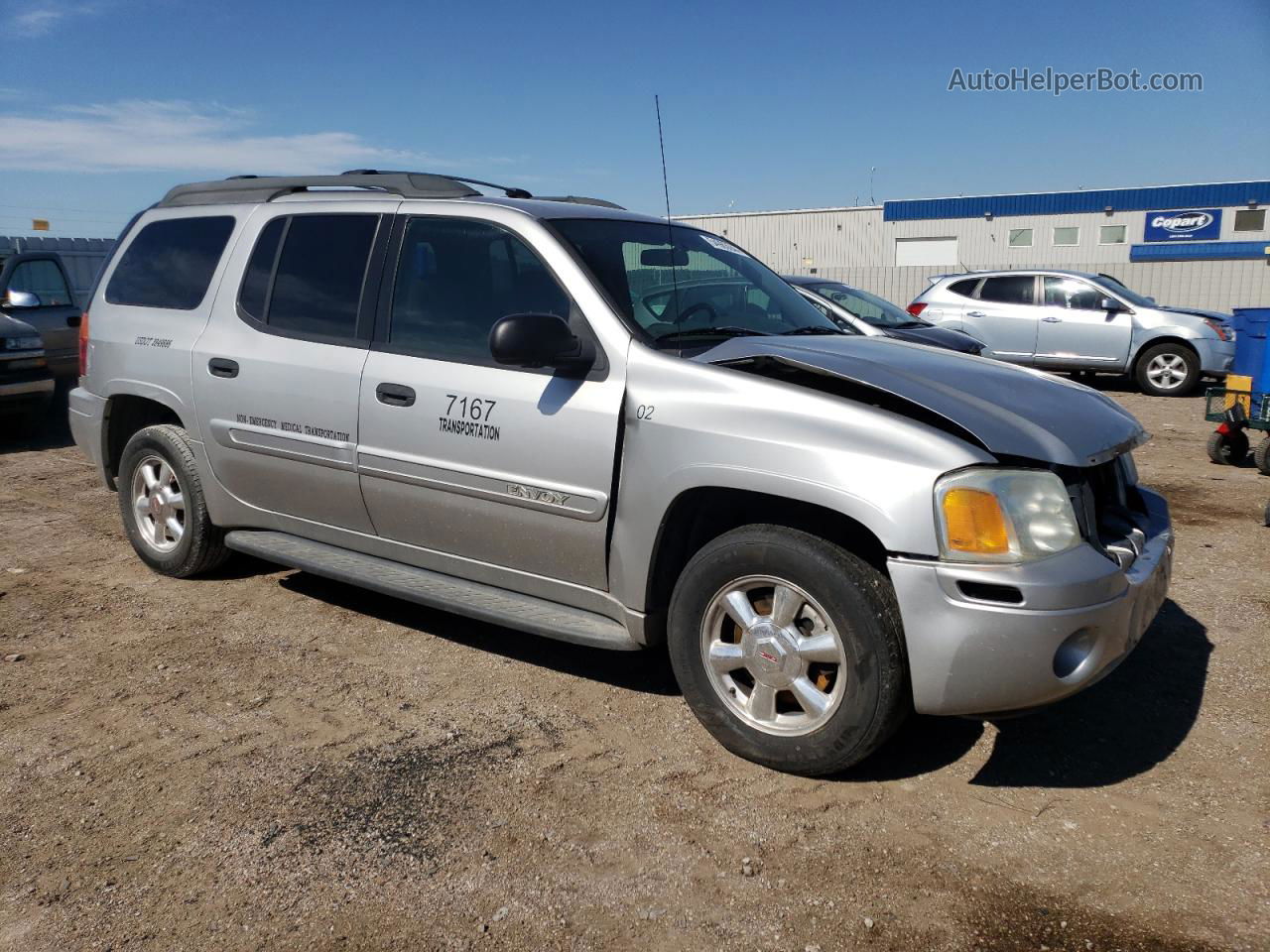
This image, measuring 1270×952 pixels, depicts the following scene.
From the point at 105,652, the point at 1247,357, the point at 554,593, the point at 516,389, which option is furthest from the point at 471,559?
the point at 1247,357

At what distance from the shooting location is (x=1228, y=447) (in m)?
8.68

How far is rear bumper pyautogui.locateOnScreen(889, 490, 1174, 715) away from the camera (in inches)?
114

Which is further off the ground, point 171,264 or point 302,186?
point 302,186

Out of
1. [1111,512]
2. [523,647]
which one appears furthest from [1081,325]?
[523,647]

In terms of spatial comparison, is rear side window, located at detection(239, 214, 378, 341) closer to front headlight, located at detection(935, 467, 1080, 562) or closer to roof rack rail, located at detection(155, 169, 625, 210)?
roof rack rail, located at detection(155, 169, 625, 210)

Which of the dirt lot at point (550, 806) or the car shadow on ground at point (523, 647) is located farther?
the car shadow on ground at point (523, 647)

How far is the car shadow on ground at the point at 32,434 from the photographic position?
9.78 metres

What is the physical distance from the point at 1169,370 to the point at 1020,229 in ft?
76.1

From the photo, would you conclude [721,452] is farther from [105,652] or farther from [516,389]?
[105,652]

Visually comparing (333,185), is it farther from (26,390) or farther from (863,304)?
(863,304)

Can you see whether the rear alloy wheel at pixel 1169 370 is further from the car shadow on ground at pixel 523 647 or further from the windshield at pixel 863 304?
the car shadow on ground at pixel 523 647

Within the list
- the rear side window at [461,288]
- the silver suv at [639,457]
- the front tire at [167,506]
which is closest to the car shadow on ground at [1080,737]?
the silver suv at [639,457]

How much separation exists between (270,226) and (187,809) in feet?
9.12

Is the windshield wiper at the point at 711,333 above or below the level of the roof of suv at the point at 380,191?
below
